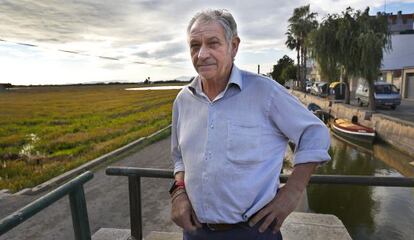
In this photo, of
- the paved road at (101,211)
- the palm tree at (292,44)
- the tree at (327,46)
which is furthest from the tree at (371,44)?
the palm tree at (292,44)

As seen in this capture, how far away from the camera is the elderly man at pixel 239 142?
1634 mm

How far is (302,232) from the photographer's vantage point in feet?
11.7

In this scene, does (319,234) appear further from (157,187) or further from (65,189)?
(157,187)

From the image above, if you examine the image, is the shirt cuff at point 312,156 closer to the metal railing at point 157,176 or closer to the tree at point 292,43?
the metal railing at point 157,176

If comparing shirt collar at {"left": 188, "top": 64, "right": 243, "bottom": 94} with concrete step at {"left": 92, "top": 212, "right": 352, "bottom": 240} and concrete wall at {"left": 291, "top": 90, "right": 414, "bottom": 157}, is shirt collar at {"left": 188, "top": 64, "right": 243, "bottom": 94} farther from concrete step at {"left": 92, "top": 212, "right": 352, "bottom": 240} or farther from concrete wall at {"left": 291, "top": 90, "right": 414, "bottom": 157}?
concrete wall at {"left": 291, "top": 90, "right": 414, "bottom": 157}

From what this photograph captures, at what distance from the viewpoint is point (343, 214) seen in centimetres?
1055

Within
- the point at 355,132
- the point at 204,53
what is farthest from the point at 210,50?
the point at 355,132

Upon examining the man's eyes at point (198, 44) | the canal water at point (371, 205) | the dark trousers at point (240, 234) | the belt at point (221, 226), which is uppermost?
the man's eyes at point (198, 44)

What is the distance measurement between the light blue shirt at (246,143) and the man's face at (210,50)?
0.25 feet

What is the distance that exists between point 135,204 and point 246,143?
193 centimetres

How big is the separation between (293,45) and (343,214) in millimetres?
54548

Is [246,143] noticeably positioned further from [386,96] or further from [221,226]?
[386,96]

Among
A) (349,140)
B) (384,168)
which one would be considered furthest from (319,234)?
(349,140)

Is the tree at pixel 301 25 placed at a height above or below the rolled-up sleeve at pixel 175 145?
above
